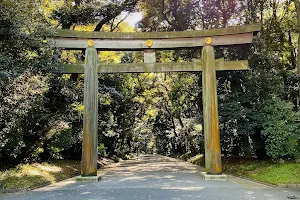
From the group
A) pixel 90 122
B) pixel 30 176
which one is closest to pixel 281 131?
pixel 90 122

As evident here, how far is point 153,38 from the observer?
10.6 metres

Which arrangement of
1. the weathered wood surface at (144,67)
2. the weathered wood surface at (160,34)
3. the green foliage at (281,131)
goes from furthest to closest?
1. the green foliage at (281,131)
2. the weathered wood surface at (144,67)
3. the weathered wood surface at (160,34)

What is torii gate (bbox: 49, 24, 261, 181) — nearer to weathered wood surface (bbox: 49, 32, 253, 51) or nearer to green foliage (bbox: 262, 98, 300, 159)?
weathered wood surface (bbox: 49, 32, 253, 51)

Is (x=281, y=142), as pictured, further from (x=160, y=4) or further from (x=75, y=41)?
(x=160, y=4)

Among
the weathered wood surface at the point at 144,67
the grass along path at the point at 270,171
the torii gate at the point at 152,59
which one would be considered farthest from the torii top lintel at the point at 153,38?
the grass along path at the point at 270,171

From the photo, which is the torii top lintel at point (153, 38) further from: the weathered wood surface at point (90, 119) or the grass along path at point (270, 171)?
the grass along path at point (270, 171)

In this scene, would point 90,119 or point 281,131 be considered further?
point 281,131

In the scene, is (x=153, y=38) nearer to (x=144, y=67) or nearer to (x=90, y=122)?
(x=144, y=67)

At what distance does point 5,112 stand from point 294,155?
34.0 feet

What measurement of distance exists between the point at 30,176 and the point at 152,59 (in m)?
6.14

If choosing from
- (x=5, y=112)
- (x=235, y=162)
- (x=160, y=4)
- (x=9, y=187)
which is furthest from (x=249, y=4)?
(x=9, y=187)

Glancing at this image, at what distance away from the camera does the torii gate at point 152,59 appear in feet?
32.6

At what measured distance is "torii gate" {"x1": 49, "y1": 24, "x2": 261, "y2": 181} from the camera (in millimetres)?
9938

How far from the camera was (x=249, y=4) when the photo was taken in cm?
1507
